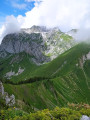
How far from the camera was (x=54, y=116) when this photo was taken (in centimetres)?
1598

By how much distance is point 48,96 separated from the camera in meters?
145

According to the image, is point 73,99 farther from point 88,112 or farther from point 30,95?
point 88,112

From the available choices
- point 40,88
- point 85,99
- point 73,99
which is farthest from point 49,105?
point 85,99

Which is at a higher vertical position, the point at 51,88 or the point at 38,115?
the point at 51,88

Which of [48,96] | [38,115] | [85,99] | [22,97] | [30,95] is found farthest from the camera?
[85,99]

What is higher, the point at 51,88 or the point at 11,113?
the point at 51,88

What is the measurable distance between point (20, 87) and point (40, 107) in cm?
2590

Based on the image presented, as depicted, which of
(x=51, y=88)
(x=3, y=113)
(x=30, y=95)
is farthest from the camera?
(x=51, y=88)

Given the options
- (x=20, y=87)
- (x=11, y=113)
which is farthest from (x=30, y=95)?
(x=11, y=113)

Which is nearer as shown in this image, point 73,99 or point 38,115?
point 38,115

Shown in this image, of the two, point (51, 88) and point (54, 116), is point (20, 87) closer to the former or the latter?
point (51, 88)

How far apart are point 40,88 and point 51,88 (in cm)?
1899

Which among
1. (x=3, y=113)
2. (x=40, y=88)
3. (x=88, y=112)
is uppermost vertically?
(x=40, y=88)

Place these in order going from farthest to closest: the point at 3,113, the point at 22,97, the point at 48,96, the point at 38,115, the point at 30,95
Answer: the point at 48,96, the point at 30,95, the point at 22,97, the point at 3,113, the point at 38,115
